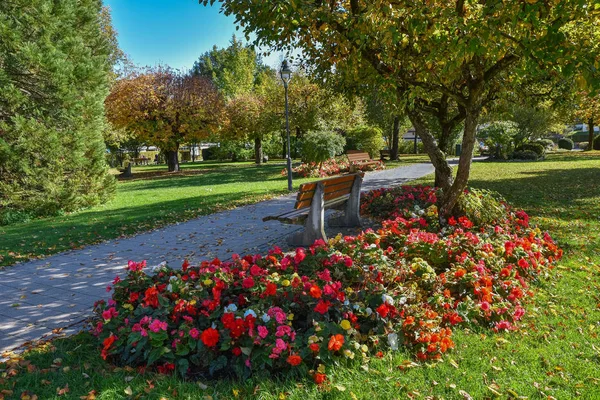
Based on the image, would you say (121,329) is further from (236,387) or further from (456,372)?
(456,372)

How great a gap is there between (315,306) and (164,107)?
908 inches

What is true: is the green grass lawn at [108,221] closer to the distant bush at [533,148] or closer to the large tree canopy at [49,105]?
the large tree canopy at [49,105]

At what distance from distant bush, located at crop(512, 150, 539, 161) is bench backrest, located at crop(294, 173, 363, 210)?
22.3 metres

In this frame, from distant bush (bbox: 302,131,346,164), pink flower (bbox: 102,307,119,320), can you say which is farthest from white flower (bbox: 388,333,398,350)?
distant bush (bbox: 302,131,346,164)

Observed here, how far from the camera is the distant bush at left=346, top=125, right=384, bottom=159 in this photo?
26797 millimetres

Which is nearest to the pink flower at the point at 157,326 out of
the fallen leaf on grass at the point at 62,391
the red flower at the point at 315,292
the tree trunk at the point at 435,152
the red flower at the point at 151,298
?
the red flower at the point at 151,298

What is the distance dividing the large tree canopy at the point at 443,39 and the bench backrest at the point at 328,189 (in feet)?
4.91

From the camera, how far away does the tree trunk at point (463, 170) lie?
5.90 m

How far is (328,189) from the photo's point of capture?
20.4 ft

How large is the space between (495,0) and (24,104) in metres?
10.6

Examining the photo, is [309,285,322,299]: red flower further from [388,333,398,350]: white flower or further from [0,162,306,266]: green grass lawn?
[0,162,306,266]: green grass lawn

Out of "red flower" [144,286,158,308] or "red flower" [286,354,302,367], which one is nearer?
"red flower" [286,354,302,367]

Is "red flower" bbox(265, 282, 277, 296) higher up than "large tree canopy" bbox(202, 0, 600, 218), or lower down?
lower down

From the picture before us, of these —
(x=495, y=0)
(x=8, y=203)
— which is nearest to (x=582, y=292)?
(x=495, y=0)
